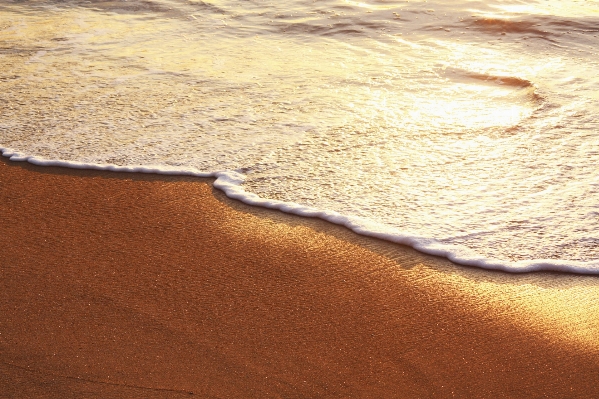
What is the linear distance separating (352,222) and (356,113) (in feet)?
5.05

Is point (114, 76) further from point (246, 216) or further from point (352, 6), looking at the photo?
point (352, 6)

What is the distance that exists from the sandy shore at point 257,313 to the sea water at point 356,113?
0.26 meters

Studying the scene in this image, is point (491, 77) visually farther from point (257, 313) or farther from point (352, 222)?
Result: point (257, 313)

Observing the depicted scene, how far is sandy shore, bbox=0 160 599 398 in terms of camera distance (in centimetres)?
248

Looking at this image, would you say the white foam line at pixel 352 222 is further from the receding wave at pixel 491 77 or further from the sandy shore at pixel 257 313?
the receding wave at pixel 491 77

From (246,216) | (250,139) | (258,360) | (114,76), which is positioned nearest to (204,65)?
(114,76)

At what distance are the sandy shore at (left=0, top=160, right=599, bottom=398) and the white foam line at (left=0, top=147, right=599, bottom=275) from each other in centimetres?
5

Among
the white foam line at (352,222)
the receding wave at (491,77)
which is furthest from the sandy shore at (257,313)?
the receding wave at (491,77)

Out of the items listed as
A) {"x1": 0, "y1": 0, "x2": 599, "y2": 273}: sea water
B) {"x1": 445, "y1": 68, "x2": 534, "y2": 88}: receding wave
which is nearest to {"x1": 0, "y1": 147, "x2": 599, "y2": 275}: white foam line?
{"x1": 0, "y1": 0, "x2": 599, "y2": 273}: sea water

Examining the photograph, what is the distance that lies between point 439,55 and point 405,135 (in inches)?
82.8

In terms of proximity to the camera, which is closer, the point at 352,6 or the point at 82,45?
the point at 82,45

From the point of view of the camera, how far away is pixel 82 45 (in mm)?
6559

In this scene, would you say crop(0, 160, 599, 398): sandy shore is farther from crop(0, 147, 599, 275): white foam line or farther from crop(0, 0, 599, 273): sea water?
crop(0, 0, 599, 273): sea water

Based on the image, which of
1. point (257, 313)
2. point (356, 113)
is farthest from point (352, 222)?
point (356, 113)
